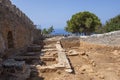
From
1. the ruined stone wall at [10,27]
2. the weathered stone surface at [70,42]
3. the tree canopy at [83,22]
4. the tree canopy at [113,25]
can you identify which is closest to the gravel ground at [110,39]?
the weathered stone surface at [70,42]

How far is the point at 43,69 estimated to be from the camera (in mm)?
9773

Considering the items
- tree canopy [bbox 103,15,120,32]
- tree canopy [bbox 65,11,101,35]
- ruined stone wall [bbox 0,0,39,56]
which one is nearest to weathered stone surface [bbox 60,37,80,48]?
ruined stone wall [bbox 0,0,39,56]

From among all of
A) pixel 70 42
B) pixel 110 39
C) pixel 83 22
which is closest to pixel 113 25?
pixel 83 22

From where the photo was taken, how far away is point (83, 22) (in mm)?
39844

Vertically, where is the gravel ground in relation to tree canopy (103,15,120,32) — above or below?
below

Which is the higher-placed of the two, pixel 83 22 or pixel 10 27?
pixel 83 22

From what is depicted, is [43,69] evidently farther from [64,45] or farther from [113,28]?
[113,28]

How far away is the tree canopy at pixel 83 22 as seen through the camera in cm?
4000

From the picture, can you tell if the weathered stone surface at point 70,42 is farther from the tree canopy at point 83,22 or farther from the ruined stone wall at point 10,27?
the tree canopy at point 83,22

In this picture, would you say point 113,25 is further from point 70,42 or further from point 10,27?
point 10,27

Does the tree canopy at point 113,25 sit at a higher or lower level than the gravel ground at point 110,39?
higher

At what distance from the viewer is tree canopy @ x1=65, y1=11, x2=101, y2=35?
131ft

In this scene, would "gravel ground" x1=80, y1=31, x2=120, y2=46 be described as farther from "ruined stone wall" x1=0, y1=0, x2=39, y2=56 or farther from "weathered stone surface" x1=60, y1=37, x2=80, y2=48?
"ruined stone wall" x1=0, y1=0, x2=39, y2=56

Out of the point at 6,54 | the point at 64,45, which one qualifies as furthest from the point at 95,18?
the point at 6,54
